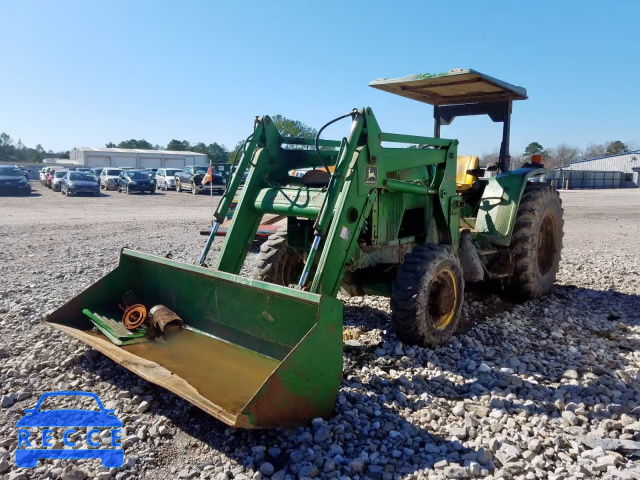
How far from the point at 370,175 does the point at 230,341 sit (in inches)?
72.1

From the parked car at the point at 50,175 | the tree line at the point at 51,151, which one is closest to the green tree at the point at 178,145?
the tree line at the point at 51,151

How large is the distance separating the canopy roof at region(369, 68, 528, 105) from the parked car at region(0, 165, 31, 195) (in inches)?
1060

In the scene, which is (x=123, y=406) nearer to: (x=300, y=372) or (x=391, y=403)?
(x=300, y=372)

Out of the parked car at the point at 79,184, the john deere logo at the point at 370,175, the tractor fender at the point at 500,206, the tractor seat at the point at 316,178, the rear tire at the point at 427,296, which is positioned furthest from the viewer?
the parked car at the point at 79,184

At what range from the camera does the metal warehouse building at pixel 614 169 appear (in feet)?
166

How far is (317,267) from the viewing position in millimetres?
4492

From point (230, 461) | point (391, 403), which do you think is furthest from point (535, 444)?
point (230, 461)

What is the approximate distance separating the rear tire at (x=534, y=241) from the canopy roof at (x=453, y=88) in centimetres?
125

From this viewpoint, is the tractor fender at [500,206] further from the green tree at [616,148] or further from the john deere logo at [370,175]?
the green tree at [616,148]

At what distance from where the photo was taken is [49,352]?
4855 mm

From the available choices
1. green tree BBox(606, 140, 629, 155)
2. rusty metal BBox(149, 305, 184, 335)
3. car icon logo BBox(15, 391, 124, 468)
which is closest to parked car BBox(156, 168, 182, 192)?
rusty metal BBox(149, 305, 184, 335)

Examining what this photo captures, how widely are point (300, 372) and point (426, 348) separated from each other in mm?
1862

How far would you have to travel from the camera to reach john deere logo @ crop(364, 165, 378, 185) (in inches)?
184

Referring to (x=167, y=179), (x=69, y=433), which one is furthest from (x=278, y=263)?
(x=167, y=179)
